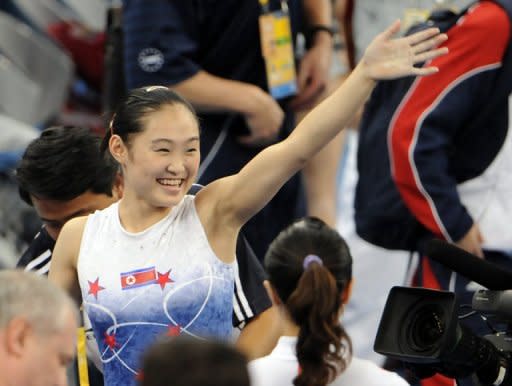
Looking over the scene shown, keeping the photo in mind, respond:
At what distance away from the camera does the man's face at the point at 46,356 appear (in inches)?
104

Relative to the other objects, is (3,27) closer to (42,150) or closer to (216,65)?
(216,65)

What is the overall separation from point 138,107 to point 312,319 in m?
0.73

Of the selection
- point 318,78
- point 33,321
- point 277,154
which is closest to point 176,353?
point 33,321

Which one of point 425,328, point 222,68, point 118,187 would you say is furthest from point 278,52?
point 425,328

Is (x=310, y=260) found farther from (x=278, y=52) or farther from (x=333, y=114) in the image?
(x=278, y=52)

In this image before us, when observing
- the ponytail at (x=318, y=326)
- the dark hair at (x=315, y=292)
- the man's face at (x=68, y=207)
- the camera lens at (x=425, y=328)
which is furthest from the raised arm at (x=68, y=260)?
the camera lens at (x=425, y=328)

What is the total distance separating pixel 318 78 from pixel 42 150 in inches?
54.9

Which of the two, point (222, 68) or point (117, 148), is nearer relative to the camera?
point (117, 148)

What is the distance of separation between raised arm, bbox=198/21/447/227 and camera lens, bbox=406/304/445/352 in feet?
1.49

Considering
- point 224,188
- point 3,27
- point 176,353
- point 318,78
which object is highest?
point 176,353

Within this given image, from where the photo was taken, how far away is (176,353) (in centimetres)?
214

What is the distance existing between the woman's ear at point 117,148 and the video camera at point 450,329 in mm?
734

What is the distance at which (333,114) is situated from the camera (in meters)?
3.32

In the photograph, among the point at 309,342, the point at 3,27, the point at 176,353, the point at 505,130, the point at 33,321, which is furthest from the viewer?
the point at 3,27
